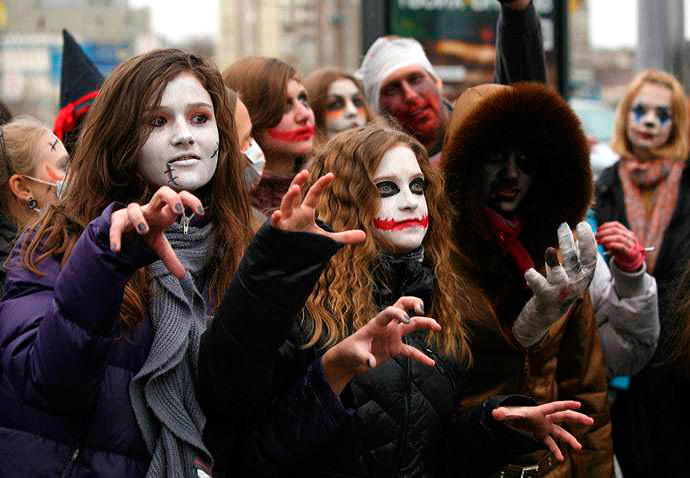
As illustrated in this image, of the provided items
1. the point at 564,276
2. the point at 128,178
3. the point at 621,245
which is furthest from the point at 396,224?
the point at 621,245

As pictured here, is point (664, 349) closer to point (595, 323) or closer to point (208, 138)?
point (595, 323)

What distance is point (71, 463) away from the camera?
2807 millimetres

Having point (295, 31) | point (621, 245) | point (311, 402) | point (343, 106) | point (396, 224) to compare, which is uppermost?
point (295, 31)

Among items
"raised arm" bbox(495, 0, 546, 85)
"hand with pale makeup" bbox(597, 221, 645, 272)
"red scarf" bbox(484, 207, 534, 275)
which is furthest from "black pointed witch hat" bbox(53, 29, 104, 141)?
"hand with pale makeup" bbox(597, 221, 645, 272)

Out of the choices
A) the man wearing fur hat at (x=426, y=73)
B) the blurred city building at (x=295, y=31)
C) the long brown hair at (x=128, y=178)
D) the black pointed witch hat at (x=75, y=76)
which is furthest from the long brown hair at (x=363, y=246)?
the blurred city building at (x=295, y=31)

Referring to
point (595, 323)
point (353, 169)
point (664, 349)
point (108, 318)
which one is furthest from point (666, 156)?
point (108, 318)

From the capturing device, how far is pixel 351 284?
3.44 meters

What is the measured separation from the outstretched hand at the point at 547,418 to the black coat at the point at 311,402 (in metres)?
0.05

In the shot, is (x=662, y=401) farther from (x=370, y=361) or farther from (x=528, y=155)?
(x=370, y=361)

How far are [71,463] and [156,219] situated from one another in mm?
660

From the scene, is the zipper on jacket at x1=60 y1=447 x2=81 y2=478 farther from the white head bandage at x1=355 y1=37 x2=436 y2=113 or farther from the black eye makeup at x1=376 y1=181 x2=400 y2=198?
the white head bandage at x1=355 y1=37 x2=436 y2=113

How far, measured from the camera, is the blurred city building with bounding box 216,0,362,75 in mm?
31117

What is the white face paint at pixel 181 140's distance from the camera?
3.08 m

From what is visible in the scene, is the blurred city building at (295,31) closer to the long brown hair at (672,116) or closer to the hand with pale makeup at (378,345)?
the long brown hair at (672,116)
